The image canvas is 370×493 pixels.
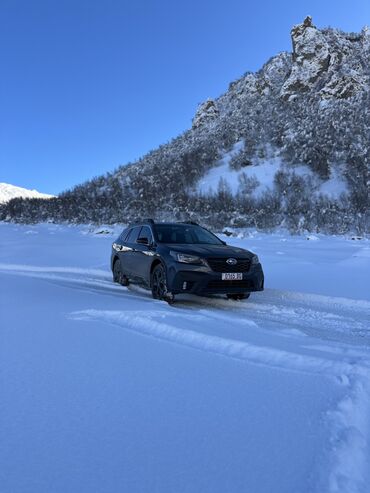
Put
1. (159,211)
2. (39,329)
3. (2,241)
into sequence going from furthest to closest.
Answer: (159,211) → (2,241) → (39,329)

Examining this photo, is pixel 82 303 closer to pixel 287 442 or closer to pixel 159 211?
pixel 287 442

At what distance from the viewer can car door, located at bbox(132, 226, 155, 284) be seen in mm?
8531

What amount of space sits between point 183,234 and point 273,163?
32.1 m

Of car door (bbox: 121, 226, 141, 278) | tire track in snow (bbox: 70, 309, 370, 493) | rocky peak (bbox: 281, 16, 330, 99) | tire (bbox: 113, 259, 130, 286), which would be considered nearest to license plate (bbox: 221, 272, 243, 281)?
tire track in snow (bbox: 70, 309, 370, 493)

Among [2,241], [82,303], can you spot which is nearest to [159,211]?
[2,241]

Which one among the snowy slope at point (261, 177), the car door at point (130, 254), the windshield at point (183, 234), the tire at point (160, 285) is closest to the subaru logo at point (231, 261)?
the tire at point (160, 285)

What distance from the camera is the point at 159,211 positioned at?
37.4 meters

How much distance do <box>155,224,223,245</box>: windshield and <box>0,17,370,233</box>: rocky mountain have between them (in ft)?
54.5

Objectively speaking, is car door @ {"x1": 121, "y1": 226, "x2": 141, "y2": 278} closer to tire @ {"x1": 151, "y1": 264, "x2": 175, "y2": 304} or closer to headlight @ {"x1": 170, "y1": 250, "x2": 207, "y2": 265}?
tire @ {"x1": 151, "y1": 264, "x2": 175, "y2": 304}

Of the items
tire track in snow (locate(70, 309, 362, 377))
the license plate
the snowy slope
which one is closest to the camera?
tire track in snow (locate(70, 309, 362, 377))

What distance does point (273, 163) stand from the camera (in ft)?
129

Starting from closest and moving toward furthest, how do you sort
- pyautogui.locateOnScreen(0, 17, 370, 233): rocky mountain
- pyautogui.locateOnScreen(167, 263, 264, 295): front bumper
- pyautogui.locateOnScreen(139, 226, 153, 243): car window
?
pyautogui.locateOnScreen(167, 263, 264, 295): front bumper, pyautogui.locateOnScreen(139, 226, 153, 243): car window, pyautogui.locateOnScreen(0, 17, 370, 233): rocky mountain

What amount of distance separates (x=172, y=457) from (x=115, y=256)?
8555 millimetres

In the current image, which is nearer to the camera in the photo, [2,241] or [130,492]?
[130,492]
